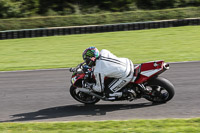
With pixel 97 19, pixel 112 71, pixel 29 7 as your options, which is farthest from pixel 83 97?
pixel 29 7

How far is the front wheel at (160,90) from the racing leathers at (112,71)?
59 centimetres

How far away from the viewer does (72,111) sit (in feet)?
29.2

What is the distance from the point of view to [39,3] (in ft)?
89.2

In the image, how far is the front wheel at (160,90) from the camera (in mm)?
8398

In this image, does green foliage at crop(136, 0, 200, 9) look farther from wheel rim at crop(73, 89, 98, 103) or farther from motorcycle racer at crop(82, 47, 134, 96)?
motorcycle racer at crop(82, 47, 134, 96)

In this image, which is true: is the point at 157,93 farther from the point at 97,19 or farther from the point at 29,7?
the point at 29,7

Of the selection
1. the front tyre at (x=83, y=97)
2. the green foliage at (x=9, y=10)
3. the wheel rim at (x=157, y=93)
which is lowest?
the front tyre at (x=83, y=97)

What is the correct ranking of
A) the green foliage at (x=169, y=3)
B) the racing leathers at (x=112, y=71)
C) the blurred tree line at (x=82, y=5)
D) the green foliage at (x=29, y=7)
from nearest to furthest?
the racing leathers at (x=112, y=71) < the green foliage at (x=29, y=7) < the blurred tree line at (x=82, y=5) < the green foliage at (x=169, y=3)

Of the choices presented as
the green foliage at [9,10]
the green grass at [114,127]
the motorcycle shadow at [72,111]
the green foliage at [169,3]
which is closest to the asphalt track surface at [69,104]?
the motorcycle shadow at [72,111]

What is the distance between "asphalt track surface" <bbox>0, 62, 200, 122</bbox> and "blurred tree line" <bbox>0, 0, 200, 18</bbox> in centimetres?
1452

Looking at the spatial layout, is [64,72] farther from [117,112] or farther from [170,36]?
[170,36]

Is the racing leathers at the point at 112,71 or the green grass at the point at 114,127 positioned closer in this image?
the green grass at the point at 114,127

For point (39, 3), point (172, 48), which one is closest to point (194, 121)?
point (172, 48)

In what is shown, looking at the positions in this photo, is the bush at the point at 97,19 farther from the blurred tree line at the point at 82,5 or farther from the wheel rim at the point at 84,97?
the wheel rim at the point at 84,97
